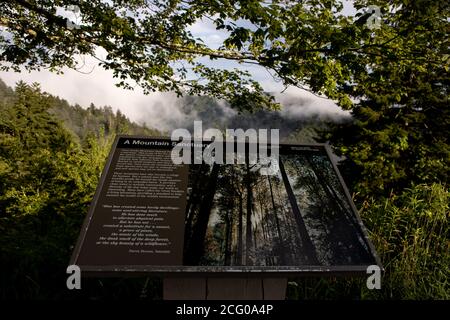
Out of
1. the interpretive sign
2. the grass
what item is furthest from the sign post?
the grass

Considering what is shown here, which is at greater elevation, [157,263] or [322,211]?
[322,211]

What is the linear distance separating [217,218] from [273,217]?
0.40 metres

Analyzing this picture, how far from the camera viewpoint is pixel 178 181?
322 centimetres

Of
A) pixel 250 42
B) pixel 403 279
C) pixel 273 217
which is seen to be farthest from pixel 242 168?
pixel 250 42

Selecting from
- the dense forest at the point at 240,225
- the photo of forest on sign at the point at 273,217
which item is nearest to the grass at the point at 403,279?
the dense forest at the point at 240,225

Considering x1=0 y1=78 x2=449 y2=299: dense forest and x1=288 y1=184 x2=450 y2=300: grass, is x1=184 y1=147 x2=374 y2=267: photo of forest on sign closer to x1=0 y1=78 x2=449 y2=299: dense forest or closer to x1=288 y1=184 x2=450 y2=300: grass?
x1=0 y1=78 x2=449 y2=299: dense forest

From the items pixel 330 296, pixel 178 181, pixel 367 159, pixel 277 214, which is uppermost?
pixel 367 159

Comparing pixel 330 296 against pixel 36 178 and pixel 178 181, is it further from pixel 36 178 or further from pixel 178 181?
pixel 36 178

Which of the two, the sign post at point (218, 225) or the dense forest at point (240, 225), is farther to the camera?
the dense forest at point (240, 225)

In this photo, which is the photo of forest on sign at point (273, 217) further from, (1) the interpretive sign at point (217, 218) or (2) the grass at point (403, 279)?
(2) the grass at point (403, 279)

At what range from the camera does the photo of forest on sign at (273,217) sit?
276 cm

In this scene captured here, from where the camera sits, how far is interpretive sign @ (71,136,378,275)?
8.89 feet
